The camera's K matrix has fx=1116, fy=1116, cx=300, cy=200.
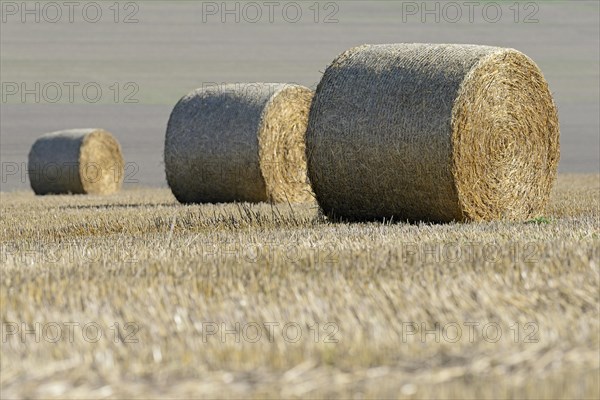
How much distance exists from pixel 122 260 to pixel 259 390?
2978mm

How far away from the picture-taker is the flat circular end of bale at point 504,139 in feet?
35.6

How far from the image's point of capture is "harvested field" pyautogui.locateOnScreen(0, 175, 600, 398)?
433 cm

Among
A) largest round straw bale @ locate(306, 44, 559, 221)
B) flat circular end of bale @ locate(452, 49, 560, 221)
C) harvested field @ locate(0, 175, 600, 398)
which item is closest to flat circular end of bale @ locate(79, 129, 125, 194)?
largest round straw bale @ locate(306, 44, 559, 221)

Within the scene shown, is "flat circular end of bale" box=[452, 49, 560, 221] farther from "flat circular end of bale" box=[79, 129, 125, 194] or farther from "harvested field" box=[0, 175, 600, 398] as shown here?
"flat circular end of bale" box=[79, 129, 125, 194]

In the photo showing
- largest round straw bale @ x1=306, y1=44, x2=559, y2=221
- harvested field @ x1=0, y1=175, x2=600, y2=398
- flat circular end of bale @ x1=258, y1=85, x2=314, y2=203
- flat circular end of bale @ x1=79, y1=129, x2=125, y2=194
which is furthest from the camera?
flat circular end of bale @ x1=79, y1=129, x2=125, y2=194

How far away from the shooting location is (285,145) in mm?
16156

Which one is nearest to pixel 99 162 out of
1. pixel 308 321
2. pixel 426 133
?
pixel 426 133

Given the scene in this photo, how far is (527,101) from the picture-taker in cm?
1184

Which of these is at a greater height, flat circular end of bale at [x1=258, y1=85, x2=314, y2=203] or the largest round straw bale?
the largest round straw bale

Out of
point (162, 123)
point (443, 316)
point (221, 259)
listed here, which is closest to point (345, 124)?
point (221, 259)

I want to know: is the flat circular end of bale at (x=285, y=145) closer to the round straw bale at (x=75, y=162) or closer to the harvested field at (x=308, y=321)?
the round straw bale at (x=75, y=162)

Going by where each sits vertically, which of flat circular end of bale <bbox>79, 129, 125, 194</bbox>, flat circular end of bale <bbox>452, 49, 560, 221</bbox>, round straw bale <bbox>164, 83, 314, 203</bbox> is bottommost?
flat circular end of bale <bbox>79, 129, 125, 194</bbox>

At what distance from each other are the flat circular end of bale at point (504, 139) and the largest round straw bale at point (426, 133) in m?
0.01

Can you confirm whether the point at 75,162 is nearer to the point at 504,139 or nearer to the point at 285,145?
the point at 285,145
